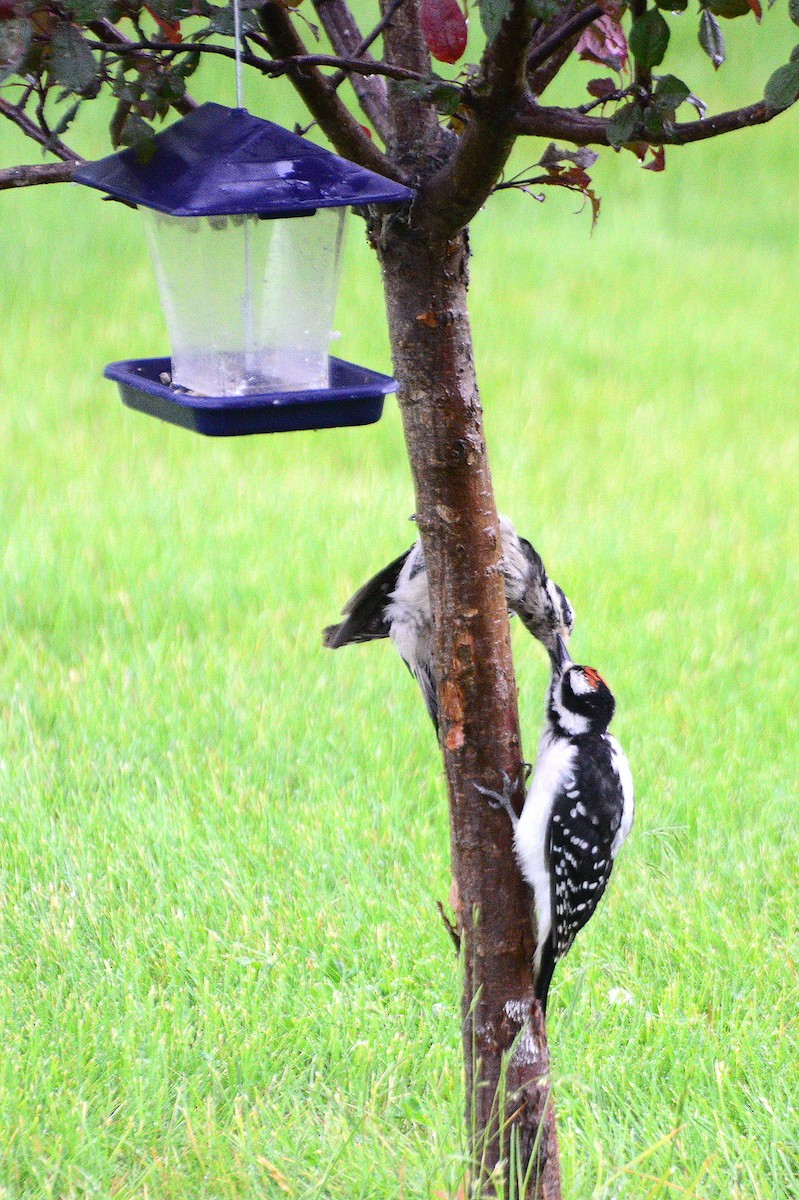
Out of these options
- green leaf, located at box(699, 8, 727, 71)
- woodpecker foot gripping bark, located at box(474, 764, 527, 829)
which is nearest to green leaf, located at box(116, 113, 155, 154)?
green leaf, located at box(699, 8, 727, 71)

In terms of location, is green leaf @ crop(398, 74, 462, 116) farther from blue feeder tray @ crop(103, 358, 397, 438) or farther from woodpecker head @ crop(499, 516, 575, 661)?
woodpecker head @ crop(499, 516, 575, 661)

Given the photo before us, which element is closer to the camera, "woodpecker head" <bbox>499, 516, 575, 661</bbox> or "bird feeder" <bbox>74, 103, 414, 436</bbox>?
"bird feeder" <bbox>74, 103, 414, 436</bbox>

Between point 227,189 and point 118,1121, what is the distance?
218 cm

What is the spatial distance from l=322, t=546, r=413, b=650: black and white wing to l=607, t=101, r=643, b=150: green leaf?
1597 mm

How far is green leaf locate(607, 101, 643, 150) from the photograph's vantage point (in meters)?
1.68

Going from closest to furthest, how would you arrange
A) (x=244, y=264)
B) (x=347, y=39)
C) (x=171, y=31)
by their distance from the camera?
(x=244, y=264)
(x=171, y=31)
(x=347, y=39)

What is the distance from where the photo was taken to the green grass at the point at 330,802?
9.55 feet

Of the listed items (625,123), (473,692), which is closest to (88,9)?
(625,123)

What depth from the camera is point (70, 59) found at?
167cm

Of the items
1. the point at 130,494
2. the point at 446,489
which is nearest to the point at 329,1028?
the point at 446,489

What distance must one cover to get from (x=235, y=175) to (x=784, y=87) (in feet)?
2.34

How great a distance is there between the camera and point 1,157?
1148 centimetres

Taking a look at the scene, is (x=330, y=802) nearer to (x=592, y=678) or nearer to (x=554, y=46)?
(x=592, y=678)

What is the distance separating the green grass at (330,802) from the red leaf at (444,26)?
1.88 meters
